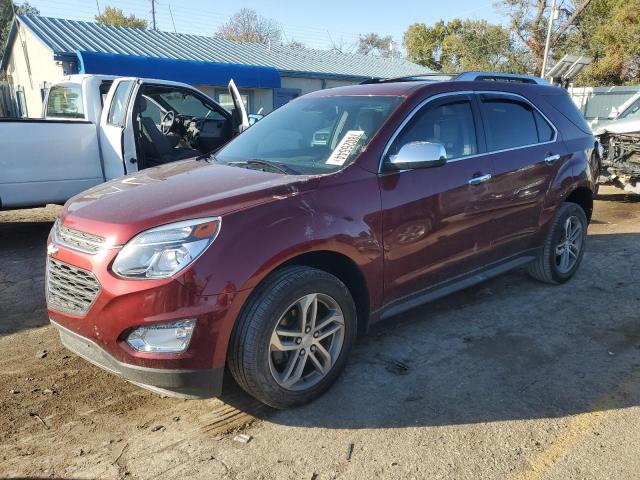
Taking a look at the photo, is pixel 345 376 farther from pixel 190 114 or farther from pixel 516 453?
pixel 190 114

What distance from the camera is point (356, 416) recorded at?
3.03m

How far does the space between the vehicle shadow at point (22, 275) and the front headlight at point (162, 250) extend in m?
2.17

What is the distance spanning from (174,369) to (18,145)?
15.6 ft

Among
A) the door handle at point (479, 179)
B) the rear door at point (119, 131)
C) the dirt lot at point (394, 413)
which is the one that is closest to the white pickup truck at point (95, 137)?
the rear door at point (119, 131)

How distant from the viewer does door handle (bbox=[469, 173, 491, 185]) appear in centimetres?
390

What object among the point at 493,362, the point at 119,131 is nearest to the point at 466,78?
the point at 493,362

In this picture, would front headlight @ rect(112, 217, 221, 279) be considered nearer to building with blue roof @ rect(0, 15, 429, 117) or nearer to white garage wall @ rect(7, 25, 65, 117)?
building with blue roof @ rect(0, 15, 429, 117)

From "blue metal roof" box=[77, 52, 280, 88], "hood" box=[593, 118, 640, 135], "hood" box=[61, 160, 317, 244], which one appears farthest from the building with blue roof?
"hood" box=[61, 160, 317, 244]

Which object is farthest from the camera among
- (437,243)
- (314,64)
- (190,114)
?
(314,64)

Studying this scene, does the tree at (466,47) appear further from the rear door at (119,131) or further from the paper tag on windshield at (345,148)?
the paper tag on windshield at (345,148)

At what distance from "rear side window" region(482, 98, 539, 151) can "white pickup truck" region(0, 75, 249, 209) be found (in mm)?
3511

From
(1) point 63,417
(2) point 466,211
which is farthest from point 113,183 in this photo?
(2) point 466,211

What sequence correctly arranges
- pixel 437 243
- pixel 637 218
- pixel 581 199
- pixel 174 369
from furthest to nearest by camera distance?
pixel 637 218 → pixel 581 199 → pixel 437 243 → pixel 174 369

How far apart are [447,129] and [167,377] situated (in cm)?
264
